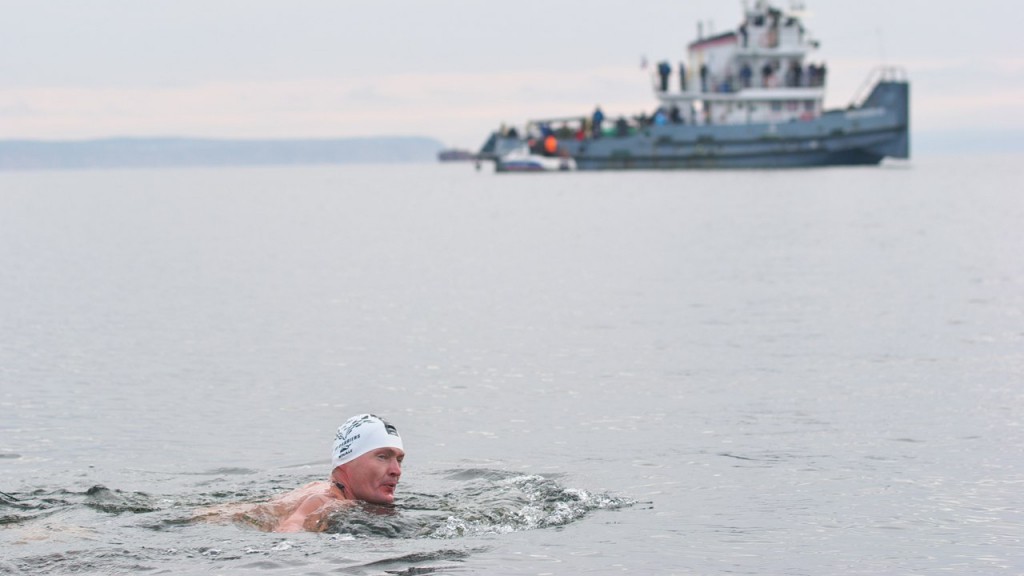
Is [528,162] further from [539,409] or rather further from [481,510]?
[481,510]

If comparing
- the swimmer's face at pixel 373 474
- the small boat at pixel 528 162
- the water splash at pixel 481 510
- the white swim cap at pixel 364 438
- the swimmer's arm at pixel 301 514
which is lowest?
the water splash at pixel 481 510

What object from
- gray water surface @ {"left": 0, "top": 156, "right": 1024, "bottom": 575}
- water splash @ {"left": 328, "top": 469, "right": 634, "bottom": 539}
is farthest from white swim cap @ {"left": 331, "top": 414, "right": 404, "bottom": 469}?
gray water surface @ {"left": 0, "top": 156, "right": 1024, "bottom": 575}

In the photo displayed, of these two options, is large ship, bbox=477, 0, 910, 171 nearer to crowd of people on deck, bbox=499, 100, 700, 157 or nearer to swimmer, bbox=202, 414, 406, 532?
crowd of people on deck, bbox=499, 100, 700, 157

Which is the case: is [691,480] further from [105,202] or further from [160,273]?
[105,202]

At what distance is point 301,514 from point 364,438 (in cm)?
79

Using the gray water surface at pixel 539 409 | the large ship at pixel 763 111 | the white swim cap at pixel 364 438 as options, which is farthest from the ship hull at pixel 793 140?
the white swim cap at pixel 364 438

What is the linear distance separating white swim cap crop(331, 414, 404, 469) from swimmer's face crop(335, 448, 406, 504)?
1.6 inches

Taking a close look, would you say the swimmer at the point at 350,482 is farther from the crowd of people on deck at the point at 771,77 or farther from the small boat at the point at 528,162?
the small boat at the point at 528,162

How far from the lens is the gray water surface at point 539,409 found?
11.9 metres

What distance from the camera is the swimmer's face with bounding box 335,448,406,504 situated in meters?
11.9

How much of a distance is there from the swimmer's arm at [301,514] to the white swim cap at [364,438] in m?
0.33

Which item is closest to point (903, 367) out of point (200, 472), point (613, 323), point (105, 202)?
point (613, 323)

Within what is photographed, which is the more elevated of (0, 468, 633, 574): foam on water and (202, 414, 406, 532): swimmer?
(202, 414, 406, 532): swimmer

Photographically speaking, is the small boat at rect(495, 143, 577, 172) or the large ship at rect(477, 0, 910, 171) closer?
the large ship at rect(477, 0, 910, 171)
